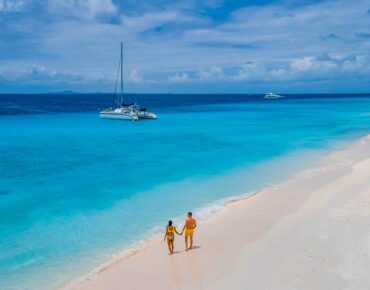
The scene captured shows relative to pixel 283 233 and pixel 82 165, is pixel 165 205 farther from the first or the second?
pixel 82 165

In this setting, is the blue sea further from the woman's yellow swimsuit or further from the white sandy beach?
the woman's yellow swimsuit

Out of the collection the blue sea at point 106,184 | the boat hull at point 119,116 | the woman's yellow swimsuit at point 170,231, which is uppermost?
the boat hull at point 119,116

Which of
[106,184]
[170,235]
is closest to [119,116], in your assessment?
[106,184]

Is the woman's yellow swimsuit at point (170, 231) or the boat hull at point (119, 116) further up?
the boat hull at point (119, 116)

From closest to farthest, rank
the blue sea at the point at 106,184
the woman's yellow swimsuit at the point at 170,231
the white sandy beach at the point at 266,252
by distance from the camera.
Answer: the white sandy beach at the point at 266,252 → the woman's yellow swimsuit at the point at 170,231 → the blue sea at the point at 106,184

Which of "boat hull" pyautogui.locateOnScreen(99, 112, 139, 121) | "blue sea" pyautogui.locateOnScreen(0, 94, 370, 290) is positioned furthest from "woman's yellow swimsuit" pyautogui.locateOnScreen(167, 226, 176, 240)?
"boat hull" pyautogui.locateOnScreen(99, 112, 139, 121)

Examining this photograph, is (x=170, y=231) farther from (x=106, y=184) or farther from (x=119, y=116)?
(x=119, y=116)

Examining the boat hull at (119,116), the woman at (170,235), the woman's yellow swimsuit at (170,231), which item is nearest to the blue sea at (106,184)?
the woman at (170,235)

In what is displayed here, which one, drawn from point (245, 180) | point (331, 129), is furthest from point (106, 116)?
point (245, 180)

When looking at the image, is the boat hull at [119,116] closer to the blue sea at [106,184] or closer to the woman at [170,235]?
the blue sea at [106,184]
